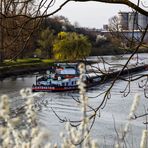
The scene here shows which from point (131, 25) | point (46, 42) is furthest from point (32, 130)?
point (46, 42)

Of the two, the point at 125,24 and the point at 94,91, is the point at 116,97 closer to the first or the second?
the point at 94,91

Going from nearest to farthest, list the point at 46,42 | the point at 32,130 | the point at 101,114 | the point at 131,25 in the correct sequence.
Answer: the point at 32,130 < the point at 131,25 < the point at 101,114 < the point at 46,42

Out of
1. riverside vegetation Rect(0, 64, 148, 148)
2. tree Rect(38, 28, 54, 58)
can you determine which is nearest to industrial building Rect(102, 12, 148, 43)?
riverside vegetation Rect(0, 64, 148, 148)

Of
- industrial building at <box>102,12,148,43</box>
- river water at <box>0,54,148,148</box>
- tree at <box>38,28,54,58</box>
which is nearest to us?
industrial building at <box>102,12,148,43</box>

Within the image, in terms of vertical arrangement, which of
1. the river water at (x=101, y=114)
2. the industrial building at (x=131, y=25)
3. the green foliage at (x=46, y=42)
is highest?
the industrial building at (x=131, y=25)

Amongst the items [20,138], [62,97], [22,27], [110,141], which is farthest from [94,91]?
[20,138]

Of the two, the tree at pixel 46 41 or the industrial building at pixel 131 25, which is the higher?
the industrial building at pixel 131 25

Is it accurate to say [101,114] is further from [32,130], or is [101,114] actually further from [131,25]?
[32,130]

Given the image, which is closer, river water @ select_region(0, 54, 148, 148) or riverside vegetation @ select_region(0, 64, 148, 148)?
riverside vegetation @ select_region(0, 64, 148, 148)

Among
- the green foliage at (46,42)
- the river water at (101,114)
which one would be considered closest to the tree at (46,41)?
the green foliage at (46,42)

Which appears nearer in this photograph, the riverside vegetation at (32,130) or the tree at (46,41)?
the riverside vegetation at (32,130)

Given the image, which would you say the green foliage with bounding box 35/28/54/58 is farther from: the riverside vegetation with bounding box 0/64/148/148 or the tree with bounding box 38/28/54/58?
the riverside vegetation with bounding box 0/64/148/148

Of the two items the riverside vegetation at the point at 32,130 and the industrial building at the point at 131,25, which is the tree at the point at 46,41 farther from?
the riverside vegetation at the point at 32,130

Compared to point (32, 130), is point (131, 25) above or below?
above
